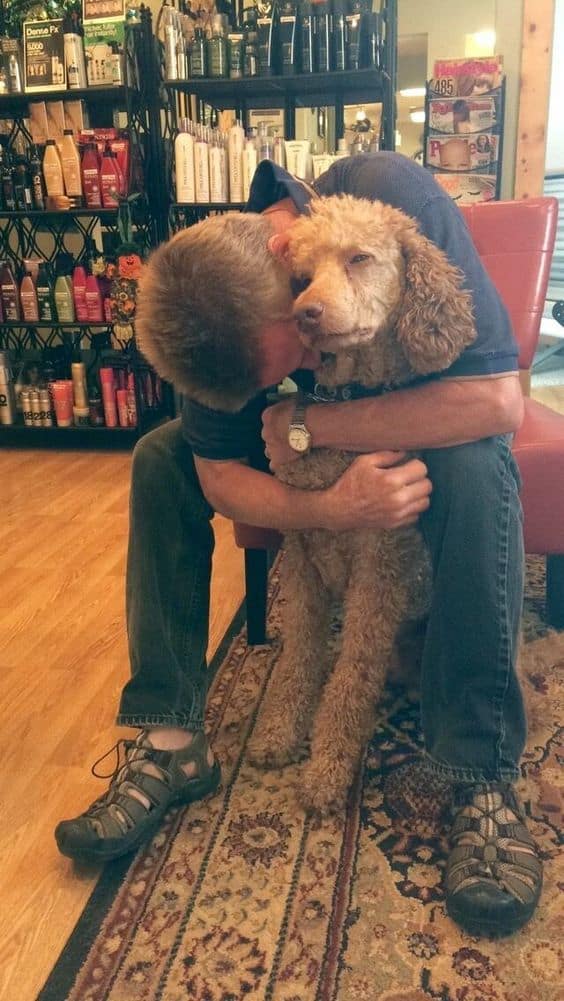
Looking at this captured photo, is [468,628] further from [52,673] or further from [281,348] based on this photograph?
[52,673]

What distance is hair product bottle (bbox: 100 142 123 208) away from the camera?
313 centimetres

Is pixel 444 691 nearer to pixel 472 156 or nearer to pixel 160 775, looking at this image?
pixel 160 775

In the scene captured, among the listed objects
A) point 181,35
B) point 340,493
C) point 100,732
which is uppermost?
point 181,35

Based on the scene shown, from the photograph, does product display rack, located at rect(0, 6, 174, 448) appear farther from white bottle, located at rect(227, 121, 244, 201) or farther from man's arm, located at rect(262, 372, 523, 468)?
man's arm, located at rect(262, 372, 523, 468)

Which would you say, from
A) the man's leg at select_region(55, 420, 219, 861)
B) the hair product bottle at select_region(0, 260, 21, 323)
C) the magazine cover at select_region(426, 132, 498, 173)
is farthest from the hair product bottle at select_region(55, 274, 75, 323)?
the man's leg at select_region(55, 420, 219, 861)

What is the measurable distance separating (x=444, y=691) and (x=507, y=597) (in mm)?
152

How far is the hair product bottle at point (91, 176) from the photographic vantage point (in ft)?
10.4

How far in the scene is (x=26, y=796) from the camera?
4.07 ft

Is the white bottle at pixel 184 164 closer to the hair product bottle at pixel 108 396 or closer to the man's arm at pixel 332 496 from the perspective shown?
the hair product bottle at pixel 108 396

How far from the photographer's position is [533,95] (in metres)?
3.16

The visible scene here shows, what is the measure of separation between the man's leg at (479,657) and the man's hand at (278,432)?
21 centimetres

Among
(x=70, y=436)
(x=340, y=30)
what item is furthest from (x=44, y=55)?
(x=70, y=436)

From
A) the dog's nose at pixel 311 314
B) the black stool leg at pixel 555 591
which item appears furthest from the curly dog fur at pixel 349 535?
the black stool leg at pixel 555 591

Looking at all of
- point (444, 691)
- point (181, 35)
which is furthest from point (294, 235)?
point (181, 35)
